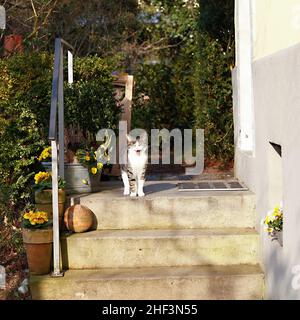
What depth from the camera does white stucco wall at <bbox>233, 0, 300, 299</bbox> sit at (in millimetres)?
3287

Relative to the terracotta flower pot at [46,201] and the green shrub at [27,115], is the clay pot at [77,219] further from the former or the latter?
the green shrub at [27,115]

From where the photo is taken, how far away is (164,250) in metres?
4.47

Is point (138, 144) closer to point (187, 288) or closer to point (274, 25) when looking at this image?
point (187, 288)

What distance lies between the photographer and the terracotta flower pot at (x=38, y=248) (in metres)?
4.30

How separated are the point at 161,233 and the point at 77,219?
68 centimetres

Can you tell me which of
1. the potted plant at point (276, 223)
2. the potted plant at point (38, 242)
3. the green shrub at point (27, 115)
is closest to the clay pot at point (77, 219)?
the potted plant at point (38, 242)

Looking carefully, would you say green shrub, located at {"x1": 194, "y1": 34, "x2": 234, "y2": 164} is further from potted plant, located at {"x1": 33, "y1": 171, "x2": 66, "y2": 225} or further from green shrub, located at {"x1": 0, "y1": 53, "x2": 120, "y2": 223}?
potted plant, located at {"x1": 33, "y1": 171, "x2": 66, "y2": 225}

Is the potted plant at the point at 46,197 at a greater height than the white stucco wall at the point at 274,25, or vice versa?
the white stucco wall at the point at 274,25

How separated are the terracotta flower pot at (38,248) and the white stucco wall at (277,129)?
1.63m

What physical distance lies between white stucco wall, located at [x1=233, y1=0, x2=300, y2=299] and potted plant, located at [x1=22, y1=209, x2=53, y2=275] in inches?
64.0

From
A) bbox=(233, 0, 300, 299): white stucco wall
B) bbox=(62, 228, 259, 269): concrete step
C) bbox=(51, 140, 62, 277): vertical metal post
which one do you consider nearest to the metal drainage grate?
bbox=(233, 0, 300, 299): white stucco wall
